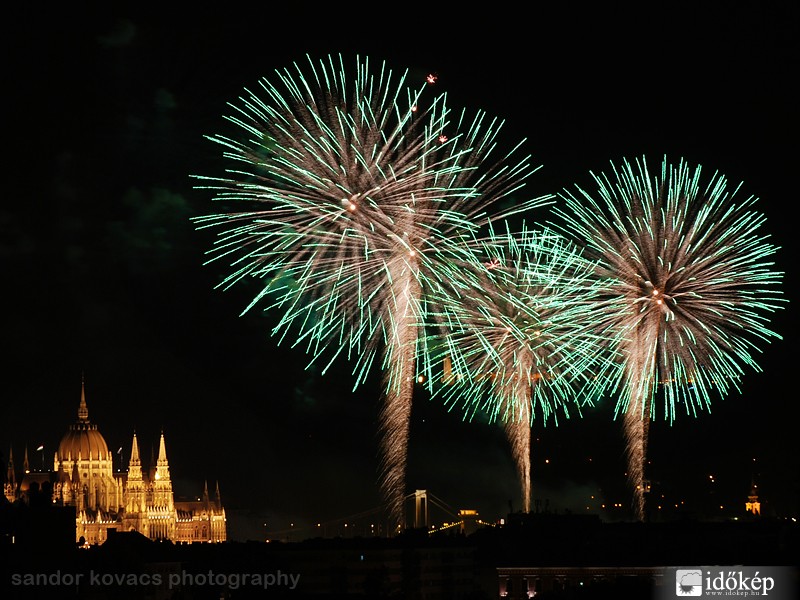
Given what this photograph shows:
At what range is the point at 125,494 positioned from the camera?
19000cm

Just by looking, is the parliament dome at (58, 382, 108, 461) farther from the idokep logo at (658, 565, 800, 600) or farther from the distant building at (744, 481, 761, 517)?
the idokep logo at (658, 565, 800, 600)

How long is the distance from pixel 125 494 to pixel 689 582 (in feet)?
481

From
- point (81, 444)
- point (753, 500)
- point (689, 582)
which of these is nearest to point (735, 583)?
point (689, 582)

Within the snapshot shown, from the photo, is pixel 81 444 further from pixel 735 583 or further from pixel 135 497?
pixel 735 583

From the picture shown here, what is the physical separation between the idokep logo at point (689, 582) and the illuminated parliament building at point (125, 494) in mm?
128401

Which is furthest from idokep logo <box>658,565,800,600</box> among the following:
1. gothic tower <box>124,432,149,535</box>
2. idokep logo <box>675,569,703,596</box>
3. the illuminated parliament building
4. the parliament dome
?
the parliament dome

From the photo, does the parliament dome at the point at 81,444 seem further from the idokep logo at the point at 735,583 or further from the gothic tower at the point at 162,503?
the idokep logo at the point at 735,583

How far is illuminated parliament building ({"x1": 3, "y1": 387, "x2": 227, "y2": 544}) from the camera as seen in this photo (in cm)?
18112

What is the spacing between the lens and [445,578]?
82.9 meters

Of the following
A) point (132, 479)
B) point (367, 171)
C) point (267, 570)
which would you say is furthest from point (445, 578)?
point (132, 479)

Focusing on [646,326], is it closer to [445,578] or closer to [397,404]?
[397,404]

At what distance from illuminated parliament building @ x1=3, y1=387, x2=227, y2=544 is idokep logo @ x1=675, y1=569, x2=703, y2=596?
12840 cm

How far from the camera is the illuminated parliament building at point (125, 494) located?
181m

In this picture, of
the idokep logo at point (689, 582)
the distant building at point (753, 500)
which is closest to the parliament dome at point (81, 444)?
the distant building at point (753, 500)
